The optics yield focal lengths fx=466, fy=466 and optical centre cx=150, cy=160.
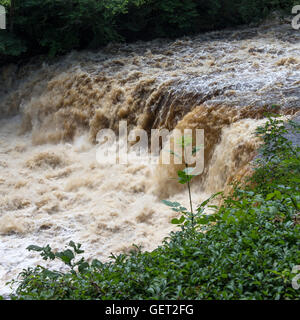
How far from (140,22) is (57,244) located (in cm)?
665

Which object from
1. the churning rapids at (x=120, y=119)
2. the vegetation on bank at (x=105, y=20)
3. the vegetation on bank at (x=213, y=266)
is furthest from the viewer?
the vegetation on bank at (x=105, y=20)

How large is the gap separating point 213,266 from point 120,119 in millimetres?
5283

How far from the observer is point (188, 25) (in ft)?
34.2

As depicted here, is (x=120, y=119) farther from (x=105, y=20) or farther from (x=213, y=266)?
(x=213, y=266)

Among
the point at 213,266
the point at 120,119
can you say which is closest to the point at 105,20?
the point at 120,119

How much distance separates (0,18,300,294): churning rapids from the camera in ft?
18.5

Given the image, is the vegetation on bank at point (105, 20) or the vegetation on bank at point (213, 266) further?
the vegetation on bank at point (105, 20)

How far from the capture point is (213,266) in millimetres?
2814

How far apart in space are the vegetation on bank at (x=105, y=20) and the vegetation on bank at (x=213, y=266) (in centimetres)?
720

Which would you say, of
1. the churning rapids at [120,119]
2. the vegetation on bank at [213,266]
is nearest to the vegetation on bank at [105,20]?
the churning rapids at [120,119]

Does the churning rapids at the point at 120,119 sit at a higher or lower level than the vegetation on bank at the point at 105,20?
lower

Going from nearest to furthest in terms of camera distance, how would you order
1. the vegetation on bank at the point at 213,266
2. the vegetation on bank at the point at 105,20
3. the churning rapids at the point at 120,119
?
the vegetation on bank at the point at 213,266 → the churning rapids at the point at 120,119 → the vegetation on bank at the point at 105,20

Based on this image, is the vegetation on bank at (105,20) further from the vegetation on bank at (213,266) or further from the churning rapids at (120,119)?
the vegetation on bank at (213,266)

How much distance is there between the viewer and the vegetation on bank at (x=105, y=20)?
9.69 meters
